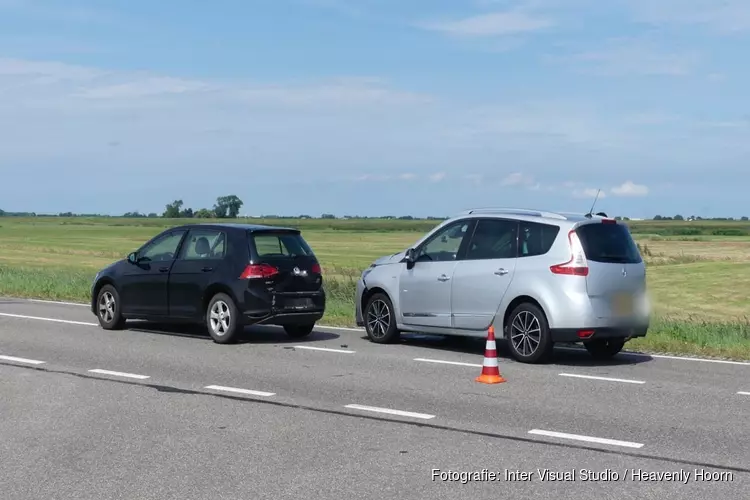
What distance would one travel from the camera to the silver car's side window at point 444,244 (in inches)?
535

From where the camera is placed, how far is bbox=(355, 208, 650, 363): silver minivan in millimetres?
12055

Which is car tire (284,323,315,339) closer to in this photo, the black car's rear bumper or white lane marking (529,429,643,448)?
the black car's rear bumper

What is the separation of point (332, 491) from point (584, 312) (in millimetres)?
6214

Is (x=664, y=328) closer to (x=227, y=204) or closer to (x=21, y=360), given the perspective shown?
(x=21, y=360)

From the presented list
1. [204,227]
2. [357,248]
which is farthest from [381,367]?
[357,248]

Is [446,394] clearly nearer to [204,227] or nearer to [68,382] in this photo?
[68,382]

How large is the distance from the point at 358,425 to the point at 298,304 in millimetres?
6471

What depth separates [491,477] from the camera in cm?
677

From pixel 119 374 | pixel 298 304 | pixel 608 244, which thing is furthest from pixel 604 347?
pixel 119 374

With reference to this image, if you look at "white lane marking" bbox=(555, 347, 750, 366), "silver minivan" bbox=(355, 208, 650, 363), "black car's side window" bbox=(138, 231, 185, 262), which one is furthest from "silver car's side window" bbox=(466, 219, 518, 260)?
"black car's side window" bbox=(138, 231, 185, 262)

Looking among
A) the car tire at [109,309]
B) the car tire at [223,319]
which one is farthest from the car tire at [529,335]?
the car tire at [109,309]

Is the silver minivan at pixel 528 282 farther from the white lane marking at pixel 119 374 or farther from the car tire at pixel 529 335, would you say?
the white lane marking at pixel 119 374

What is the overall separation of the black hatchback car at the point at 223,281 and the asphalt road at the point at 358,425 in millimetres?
859

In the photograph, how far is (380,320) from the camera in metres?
14.5
